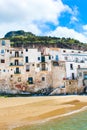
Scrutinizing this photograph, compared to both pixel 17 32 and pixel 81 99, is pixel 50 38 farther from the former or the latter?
pixel 81 99

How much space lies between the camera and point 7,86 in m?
59.7

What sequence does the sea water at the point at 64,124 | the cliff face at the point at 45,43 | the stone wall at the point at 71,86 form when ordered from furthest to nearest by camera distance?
the cliff face at the point at 45,43 → the stone wall at the point at 71,86 → the sea water at the point at 64,124

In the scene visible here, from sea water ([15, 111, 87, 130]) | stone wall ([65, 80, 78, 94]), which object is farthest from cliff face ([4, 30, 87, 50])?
sea water ([15, 111, 87, 130])

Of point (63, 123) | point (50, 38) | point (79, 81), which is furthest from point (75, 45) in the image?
point (63, 123)

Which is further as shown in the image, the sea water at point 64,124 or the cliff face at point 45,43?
the cliff face at point 45,43

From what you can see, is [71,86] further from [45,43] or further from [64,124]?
[64,124]

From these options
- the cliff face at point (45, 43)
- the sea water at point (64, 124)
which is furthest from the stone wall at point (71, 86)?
the sea water at point (64, 124)

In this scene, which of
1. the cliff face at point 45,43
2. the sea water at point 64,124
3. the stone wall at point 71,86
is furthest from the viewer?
the cliff face at point 45,43

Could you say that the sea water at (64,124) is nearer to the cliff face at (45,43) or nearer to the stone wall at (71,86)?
the stone wall at (71,86)

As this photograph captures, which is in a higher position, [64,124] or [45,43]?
[45,43]

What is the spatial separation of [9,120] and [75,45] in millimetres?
60408

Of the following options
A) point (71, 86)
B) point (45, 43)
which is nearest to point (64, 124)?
point (71, 86)

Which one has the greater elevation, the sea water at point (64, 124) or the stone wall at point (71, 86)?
the stone wall at point (71, 86)

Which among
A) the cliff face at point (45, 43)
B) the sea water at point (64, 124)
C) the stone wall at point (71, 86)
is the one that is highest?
the cliff face at point (45, 43)
